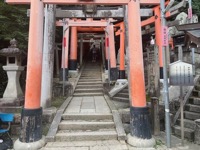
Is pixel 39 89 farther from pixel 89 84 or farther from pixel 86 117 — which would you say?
pixel 89 84

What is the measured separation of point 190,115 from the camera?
257 inches

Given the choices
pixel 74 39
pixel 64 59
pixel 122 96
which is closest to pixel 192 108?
pixel 122 96

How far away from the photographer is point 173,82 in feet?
16.5

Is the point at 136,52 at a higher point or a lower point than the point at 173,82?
higher

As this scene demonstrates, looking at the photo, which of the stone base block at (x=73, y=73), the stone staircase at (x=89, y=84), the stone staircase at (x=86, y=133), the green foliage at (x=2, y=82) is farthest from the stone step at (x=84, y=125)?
the stone base block at (x=73, y=73)

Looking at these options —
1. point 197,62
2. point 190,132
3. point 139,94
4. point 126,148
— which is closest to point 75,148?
point 126,148

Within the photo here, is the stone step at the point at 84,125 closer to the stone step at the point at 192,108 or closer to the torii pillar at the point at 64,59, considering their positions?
the stone step at the point at 192,108

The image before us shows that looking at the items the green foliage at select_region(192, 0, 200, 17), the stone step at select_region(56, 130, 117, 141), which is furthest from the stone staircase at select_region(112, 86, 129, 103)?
the green foliage at select_region(192, 0, 200, 17)

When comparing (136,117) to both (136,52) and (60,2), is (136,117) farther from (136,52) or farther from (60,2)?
(60,2)

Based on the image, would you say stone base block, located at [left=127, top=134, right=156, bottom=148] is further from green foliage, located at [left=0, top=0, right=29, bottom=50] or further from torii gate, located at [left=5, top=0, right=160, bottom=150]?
green foliage, located at [left=0, top=0, right=29, bottom=50]

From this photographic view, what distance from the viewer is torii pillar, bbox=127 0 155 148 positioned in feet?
16.5

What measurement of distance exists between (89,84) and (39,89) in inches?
283

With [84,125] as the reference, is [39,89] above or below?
above

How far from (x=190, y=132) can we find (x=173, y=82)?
1.89m
